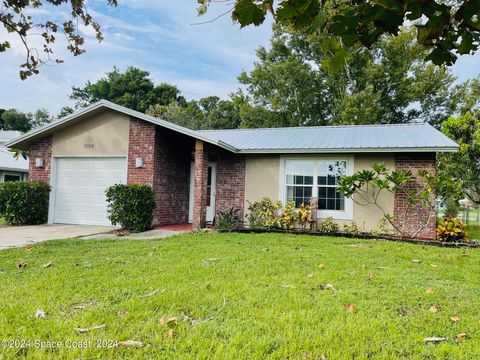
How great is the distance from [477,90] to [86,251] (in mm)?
25638

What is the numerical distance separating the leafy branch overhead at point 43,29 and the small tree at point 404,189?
714 cm

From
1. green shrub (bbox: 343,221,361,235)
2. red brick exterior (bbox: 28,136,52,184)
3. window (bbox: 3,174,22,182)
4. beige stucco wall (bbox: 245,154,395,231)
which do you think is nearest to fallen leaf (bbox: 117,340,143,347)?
green shrub (bbox: 343,221,361,235)

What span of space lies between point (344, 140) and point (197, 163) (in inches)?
185

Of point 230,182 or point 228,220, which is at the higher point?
point 230,182

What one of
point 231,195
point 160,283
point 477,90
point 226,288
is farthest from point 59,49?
point 477,90

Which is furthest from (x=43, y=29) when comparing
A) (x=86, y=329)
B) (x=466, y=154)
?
(x=466, y=154)

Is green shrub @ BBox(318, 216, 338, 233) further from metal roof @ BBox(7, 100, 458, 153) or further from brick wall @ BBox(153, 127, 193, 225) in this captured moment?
brick wall @ BBox(153, 127, 193, 225)

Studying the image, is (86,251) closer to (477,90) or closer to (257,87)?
(257,87)

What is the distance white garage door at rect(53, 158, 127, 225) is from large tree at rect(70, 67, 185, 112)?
23.8 m

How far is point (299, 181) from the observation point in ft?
36.5

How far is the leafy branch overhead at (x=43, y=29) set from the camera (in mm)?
5328

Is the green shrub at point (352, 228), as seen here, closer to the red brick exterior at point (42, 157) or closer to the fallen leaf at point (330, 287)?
the fallen leaf at point (330, 287)

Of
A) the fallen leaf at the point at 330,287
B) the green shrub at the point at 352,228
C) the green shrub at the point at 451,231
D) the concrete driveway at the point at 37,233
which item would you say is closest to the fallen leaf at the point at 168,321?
the fallen leaf at the point at 330,287

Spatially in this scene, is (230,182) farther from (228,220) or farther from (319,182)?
(319,182)
